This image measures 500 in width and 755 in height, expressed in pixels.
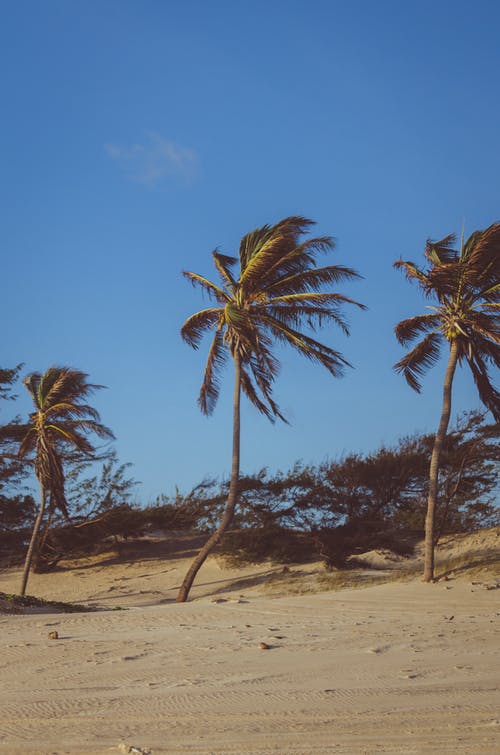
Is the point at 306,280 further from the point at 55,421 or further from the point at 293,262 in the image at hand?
the point at 55,421

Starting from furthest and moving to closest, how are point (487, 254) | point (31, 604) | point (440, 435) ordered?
1. point (440, 435)
2. point (487, 254)
3. point (31, 604)

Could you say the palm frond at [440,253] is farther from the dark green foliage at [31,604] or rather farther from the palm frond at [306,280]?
the dark green foliage at [31,604]

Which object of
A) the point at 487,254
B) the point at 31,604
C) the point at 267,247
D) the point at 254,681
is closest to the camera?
the point at 254,681

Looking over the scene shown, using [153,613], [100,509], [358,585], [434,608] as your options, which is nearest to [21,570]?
[100,509]

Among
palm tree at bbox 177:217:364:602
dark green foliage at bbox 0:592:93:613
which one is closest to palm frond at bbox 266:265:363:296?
palm tree at bbox 177:217:364:602

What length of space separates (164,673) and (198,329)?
15.1m

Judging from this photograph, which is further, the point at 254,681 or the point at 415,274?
the point at 415,274

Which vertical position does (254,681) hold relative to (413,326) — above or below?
below

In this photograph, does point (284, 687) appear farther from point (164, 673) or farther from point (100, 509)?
point (100, 509)

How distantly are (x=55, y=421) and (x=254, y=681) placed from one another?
19.8 m

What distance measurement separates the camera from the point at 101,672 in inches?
257

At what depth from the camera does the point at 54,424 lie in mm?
24625

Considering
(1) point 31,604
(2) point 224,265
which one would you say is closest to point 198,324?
(2) point 224,265

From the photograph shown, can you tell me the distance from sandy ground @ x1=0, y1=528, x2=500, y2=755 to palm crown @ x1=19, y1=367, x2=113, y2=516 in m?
12.4
